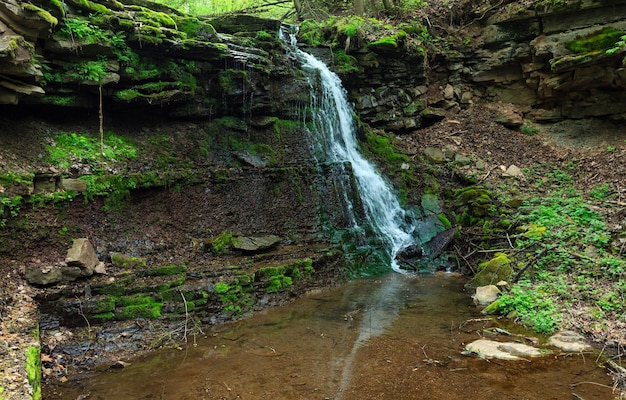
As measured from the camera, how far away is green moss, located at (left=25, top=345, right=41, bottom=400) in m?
3.72

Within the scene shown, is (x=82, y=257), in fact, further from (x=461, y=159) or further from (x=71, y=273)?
(x=461, y=159)

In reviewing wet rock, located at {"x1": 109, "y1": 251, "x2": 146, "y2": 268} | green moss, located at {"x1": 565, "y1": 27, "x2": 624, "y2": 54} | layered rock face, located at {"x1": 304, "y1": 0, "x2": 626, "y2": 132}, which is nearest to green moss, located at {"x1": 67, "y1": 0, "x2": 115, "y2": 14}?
wet rock, located at {"x1": 109, "y1": 251, "x2": 146, "y2": 268}

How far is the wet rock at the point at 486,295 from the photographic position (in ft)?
21.5

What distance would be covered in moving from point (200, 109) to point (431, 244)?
6416 mm

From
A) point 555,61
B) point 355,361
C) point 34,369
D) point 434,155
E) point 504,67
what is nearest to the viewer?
point 34,369

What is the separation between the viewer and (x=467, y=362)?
15.1ft

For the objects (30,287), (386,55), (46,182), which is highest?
(386,55)

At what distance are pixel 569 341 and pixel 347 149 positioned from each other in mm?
7632

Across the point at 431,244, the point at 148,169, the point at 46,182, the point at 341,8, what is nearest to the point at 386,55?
the point at 341,8

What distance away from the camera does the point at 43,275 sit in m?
5.78

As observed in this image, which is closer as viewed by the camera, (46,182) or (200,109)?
(46,182)

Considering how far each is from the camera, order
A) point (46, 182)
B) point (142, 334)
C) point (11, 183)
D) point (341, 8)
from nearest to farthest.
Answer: point (142, 334) < point (11, 183) < point (46, 182) < point (341, 8)

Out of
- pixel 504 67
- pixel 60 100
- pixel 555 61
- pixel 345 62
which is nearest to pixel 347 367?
pixel 60 100

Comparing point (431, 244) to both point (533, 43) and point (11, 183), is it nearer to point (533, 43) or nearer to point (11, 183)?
point (533, 43)
